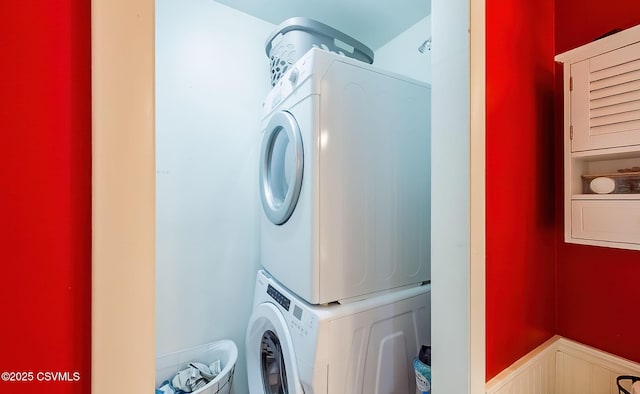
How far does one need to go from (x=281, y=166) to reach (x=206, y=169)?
0.55m

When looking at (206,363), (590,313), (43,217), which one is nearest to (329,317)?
(43,217)

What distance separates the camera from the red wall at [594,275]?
0.85 metres

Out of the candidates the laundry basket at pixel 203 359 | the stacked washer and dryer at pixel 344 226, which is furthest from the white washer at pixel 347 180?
the laundry basket at pixel 203 359

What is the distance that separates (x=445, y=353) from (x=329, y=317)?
0.35 m

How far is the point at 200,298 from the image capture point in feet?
4.96

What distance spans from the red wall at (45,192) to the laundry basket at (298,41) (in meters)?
1.04

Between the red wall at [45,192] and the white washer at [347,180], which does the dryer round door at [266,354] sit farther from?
the red wall at [45,192]

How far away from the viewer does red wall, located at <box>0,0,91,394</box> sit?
0.31 metres

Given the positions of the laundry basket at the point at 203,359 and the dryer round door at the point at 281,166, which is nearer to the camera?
the dryer round door at the point at 281,166

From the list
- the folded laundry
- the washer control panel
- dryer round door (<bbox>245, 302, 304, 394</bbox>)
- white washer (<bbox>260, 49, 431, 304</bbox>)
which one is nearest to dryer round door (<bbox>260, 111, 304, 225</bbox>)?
white washer (<bbox>260, 49, 431, 304</bbox>)

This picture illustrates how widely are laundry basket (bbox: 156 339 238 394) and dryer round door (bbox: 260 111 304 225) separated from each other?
2.64 ft

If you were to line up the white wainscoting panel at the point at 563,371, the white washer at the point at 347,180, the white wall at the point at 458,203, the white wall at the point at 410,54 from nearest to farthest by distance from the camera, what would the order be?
the white wall at the point at 458,203 → the white wainscoting panel at the point at 563,371 → the white washer at the point at 347,180 → the white wall at the point at 410,54

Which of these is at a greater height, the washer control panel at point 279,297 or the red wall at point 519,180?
the red wall at point 519,180

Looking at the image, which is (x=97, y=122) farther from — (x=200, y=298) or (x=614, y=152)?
(x=200, y=298)
